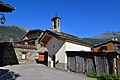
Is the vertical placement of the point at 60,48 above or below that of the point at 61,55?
above

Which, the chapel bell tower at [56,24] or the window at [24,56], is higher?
the chapel bell tower at [56,24]

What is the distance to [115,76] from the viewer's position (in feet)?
55.9

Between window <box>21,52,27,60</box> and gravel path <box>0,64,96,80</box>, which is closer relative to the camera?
gravel path <box>0,64,96,80</box>

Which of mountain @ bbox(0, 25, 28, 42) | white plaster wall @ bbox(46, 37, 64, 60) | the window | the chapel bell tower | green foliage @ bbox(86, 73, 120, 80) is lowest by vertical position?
green foliage @ bbox(86, 73, 120, 80)

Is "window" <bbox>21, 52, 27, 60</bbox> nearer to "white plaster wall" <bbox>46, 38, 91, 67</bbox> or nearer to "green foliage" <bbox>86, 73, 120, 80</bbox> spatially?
"white plaster wall" <bbox>46, 38, 91, 67</bbox>

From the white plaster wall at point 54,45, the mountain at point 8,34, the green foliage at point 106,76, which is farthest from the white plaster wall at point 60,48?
the mountain at point 8,34

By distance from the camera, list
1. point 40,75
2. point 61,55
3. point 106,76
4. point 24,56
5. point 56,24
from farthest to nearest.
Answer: point 24,56 → point 56,24 → point 61,55 → point 106,76 → point 40,75

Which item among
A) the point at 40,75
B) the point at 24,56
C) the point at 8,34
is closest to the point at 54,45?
the point at 40,75

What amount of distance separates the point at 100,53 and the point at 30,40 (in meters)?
29.0

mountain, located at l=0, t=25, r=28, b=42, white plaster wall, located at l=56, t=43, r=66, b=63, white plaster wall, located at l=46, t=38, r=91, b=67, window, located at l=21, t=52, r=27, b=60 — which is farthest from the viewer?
mountain, located at l=0, t=25, r=28, b=42

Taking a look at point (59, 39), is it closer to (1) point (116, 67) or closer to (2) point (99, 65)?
(2) point (99, 65)

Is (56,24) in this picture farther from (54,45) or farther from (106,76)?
(106,76)

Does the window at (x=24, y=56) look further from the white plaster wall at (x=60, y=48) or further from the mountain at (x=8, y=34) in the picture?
the mountain at (x=8, y=34)

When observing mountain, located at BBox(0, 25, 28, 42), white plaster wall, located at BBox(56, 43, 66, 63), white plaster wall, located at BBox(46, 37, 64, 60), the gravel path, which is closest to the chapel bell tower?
white plaster wall, located at BBox(46, 37, 64, 60)
